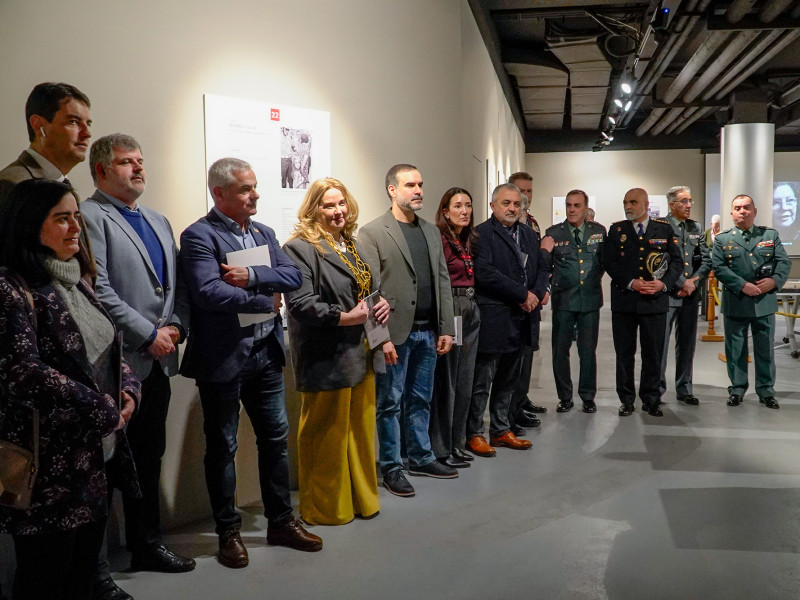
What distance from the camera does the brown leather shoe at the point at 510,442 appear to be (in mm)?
4582

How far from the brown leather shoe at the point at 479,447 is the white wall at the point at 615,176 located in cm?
1185

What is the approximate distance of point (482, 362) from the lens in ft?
14.7

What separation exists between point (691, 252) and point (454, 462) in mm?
2913

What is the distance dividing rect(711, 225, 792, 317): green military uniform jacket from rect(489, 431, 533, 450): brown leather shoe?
2.31 meters

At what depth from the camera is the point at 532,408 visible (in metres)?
5.54

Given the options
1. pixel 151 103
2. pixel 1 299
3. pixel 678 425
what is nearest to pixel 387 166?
pixel 151 103

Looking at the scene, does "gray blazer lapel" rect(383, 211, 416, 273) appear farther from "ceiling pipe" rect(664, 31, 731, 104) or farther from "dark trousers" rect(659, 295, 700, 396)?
"ceiling pipe" rect(664, 31, 731, 104)

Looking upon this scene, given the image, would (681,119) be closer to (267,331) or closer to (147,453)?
(267,331)

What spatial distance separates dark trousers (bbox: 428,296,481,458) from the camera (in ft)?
13.5

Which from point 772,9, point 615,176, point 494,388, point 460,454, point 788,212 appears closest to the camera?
point 460,454

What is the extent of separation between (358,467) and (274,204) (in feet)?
4.50

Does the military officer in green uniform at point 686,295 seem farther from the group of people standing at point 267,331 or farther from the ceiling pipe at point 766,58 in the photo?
the ceiling pipe at point 766,58

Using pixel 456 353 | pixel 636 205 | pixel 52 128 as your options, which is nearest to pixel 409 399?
pixel 456 353

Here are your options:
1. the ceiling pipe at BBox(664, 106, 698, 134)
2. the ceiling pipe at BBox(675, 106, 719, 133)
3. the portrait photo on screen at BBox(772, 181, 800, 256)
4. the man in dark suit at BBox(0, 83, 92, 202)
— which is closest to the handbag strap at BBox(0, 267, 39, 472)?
the man in dark suit at BBox(0, 83, 92, 202)
